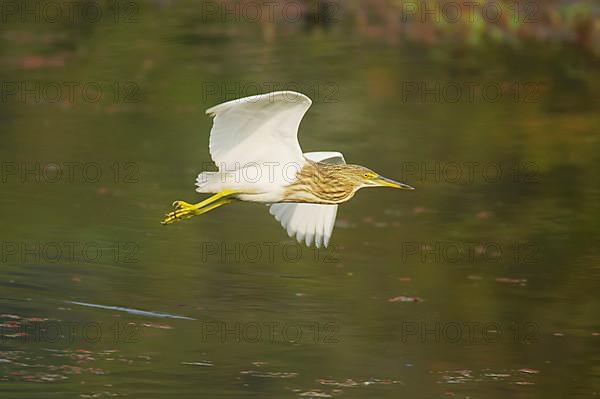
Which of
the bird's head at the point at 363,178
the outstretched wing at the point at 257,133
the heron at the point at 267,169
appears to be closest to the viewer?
the outstretched wing at the point at 257,133

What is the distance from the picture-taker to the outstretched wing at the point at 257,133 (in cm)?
929

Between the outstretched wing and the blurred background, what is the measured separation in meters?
1.13

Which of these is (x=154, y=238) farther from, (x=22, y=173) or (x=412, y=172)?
(x=412, y=172)

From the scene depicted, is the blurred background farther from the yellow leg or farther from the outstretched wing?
the outstretched wing

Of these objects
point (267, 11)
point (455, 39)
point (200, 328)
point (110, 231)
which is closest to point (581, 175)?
point (110, 231)

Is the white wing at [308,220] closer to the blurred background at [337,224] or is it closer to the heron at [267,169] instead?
the blurred background at [337,224]

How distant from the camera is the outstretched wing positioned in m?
9.29

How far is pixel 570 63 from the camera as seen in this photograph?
68.3ft

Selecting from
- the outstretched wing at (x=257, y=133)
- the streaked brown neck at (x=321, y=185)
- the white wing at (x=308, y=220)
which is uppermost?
the outstretched wing at (x=257, y=133)

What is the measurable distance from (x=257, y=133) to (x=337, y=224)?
11.6 ft

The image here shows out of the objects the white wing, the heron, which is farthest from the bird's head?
the white wing

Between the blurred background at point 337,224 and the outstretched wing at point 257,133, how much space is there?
113 centimetres

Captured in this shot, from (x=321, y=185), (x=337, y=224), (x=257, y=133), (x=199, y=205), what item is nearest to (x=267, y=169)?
(x=257, y=133)

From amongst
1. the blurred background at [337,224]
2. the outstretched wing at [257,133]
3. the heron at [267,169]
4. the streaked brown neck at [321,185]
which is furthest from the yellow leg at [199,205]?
the blurred background at [337,224]
